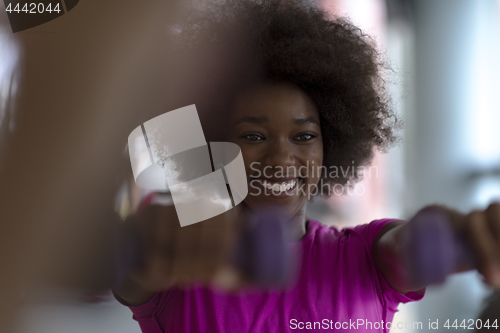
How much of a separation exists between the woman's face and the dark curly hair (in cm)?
2

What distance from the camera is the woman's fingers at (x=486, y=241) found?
196mm

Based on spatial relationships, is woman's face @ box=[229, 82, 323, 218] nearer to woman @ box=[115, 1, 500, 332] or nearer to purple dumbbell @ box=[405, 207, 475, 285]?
woman @ box=[115, 1, 500, 332]

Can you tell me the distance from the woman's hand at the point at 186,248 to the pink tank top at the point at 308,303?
0.39 ft

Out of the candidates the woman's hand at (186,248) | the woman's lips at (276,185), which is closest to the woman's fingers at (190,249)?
the woman's hand at (186,248)

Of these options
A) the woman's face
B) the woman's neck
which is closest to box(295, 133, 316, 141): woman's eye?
the woman's face

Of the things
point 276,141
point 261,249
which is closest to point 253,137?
point 276,141

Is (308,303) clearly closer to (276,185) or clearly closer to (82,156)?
(276,185)

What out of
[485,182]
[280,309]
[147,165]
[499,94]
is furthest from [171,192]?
[499,94]

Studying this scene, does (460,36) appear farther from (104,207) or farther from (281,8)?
(104,207)

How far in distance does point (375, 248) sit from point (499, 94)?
0.94 feet

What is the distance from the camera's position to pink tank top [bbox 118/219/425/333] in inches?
13.1

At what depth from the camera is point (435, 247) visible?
0.69 ft

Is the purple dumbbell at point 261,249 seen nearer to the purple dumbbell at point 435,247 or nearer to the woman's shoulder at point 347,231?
the purple dumbbell at point 435,247

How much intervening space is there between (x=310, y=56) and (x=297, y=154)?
0.11 meters
